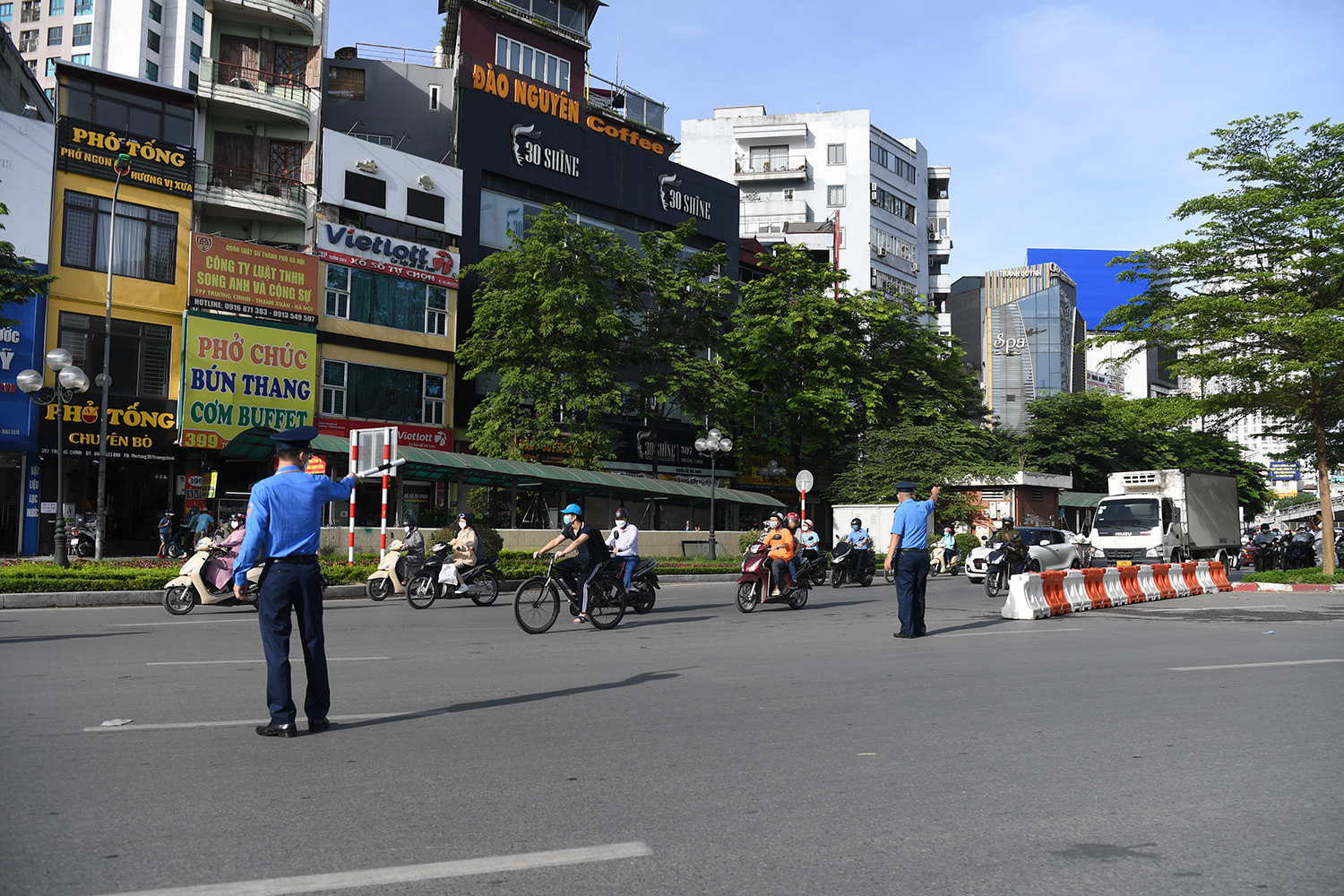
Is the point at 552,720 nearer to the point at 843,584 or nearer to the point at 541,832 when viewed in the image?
the point at 541,832

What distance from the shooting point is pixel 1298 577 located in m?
23.7

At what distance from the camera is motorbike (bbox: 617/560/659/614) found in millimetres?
14109

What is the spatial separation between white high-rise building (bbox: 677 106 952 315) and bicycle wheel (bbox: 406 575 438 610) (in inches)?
2118

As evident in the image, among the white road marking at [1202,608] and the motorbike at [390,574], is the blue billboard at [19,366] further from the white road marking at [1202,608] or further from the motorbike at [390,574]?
the white road marking at [1202,608]

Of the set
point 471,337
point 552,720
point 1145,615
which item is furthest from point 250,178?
point 552,720

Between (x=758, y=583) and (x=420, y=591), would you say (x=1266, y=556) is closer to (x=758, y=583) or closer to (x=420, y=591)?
(x=758, y=583)

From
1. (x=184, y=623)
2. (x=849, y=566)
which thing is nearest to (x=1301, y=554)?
(x=849, y=566)

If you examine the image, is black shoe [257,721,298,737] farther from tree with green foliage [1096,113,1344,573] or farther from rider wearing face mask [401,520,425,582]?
tree with green foliage [1096,113,1344,573]

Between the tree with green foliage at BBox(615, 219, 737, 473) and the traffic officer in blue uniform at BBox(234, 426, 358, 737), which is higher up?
the tree with green foliage at BBox(615, 219, 737, 473)

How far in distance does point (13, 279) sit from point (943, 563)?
24.6m

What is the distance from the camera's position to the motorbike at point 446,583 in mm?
17109

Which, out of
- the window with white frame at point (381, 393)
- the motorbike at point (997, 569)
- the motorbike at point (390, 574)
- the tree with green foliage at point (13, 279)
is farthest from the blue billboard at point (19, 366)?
the motorbike at point (997, 569)

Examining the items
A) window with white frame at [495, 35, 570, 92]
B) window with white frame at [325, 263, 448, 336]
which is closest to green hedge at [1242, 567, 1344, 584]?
window with white frame at [325, 263, 448, 336]

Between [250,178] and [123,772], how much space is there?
30.7 metres
